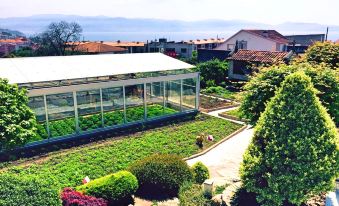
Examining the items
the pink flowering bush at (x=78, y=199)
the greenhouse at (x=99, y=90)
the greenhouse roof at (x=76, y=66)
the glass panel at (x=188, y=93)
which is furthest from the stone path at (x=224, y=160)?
the greenhouse roof at (x=76, y=66)

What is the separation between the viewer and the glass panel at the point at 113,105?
2294 cm

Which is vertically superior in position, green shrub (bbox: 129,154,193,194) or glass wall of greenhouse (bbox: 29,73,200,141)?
glass wall of greenhouse (bbox: 29,73,200,141)

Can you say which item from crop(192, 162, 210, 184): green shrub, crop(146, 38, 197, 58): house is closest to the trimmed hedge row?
crop(192, 162, 210, 184): green shrub

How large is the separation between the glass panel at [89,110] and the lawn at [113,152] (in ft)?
6.80

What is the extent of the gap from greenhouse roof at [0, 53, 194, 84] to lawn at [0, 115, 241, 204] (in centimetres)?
497

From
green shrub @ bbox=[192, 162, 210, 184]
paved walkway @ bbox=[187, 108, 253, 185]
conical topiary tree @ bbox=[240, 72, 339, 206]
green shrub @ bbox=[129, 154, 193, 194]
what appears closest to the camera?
conical topiary tree @ bbox=[240, 72, 339, 206]

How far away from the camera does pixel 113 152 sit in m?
19.0

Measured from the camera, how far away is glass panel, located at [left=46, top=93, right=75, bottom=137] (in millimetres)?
20703

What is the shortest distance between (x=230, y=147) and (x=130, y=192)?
9560 millimetres

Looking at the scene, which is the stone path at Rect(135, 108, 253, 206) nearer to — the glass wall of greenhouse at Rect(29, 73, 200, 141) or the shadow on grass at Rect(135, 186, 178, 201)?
the shadow on grass at Rect(135, 186, 178, 201)

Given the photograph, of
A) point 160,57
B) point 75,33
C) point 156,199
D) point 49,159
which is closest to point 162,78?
point 160,57

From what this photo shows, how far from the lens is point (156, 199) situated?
14039mm

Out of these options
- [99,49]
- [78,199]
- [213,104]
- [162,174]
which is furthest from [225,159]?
[99,49]

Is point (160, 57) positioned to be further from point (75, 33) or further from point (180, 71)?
point (75, 33)
